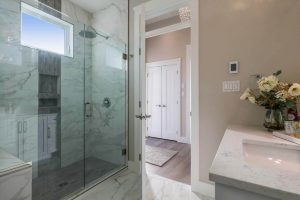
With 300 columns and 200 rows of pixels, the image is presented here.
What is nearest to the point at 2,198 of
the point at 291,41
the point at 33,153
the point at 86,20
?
the point at 33,153

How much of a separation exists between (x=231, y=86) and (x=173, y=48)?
9.30 feet

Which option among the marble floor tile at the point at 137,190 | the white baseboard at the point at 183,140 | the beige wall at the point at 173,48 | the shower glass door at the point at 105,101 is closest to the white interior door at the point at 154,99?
the beige wall at the point at 173,48

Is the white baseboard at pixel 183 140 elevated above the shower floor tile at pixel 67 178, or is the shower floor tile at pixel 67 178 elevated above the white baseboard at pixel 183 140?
the white baseboard at pixel 183 140

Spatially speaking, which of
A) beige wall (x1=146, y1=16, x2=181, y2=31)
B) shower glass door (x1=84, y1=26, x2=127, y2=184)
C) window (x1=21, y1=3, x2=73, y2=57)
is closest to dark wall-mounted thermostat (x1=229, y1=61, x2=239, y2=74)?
shower glass door (x1=84, y1=26, x2=127, y2=184)

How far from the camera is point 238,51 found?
5.68ft

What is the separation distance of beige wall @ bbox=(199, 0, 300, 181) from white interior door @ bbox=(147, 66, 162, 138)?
2657 mm

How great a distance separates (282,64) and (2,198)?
248 centimetres

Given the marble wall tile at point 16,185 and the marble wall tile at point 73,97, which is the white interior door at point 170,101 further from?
the marble wall tile at point 16,185

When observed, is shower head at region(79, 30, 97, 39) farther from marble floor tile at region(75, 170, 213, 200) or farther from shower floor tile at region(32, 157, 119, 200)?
marble floor tile at region(75, 170, 213, 200)

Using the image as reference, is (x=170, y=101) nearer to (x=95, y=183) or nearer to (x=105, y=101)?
(x=105, y=101)

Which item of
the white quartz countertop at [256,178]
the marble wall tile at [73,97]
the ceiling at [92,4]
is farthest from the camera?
the ceiling at [92,4]

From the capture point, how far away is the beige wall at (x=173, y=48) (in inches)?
163

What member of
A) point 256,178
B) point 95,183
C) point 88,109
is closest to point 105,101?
point 88,109

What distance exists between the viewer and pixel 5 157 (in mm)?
1427
